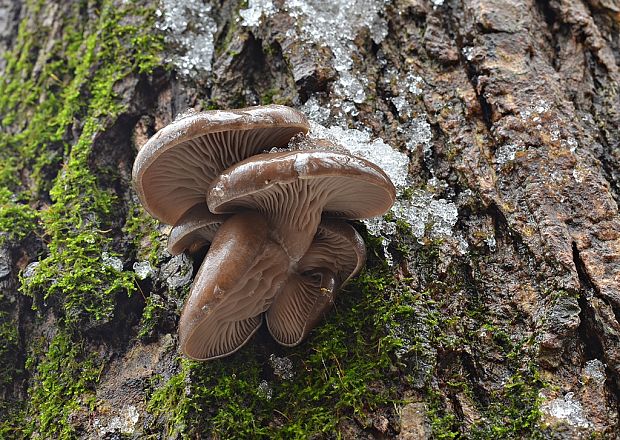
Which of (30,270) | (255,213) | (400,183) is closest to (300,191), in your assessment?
(255,213)

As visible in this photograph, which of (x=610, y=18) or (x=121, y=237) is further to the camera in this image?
(x=610, y=18)

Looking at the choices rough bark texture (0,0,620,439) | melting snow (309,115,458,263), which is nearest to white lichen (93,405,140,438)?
rough bark texture (0,0,620,439)

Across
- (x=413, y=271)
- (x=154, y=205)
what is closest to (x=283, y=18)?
(x=154, y=205)

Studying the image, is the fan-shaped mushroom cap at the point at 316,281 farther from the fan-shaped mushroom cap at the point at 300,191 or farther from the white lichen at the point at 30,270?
the white lichen at the point at 30,270

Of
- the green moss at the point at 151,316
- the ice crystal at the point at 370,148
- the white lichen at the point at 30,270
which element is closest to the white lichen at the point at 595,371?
the ice crystal at the point at 370,148

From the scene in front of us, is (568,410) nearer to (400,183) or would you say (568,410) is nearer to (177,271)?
(400,183)

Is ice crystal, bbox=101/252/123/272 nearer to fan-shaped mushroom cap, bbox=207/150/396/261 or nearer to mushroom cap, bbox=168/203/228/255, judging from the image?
mushroom cap, bbox=168/203/228/255

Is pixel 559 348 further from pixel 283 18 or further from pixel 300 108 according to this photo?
pixel 283 18
